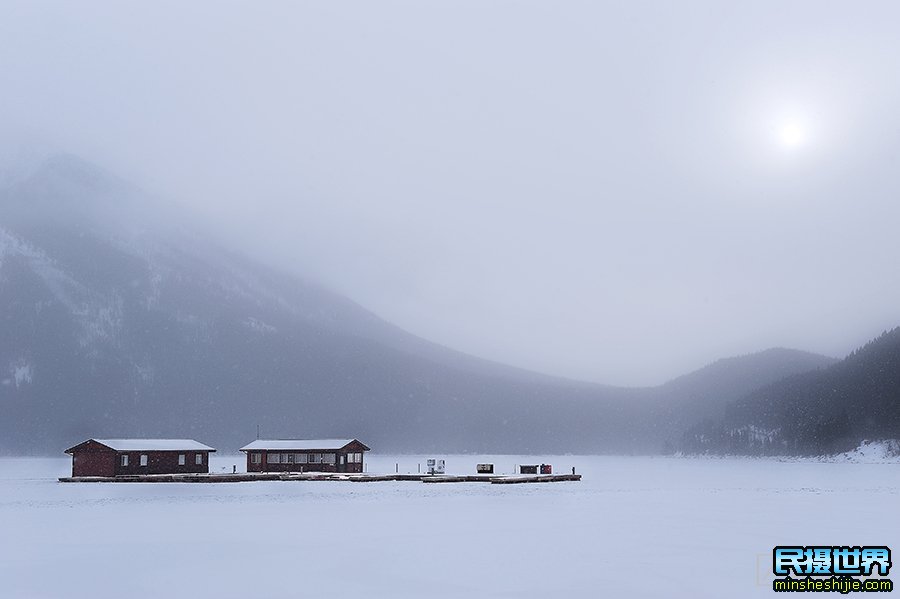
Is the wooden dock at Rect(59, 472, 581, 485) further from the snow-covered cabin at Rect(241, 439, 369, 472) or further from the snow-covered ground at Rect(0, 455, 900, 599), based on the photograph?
the snow-covered ground at Rect(0, 455, 900, 599)

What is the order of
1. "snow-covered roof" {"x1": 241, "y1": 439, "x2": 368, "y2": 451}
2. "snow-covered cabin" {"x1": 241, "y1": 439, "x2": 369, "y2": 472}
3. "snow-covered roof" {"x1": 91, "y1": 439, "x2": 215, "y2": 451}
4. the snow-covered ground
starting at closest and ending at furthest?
the snow-covered ground, "snow-covered roof" {"x1": 91, "y1": 439, "x2": 215, "y2": 451}, "snow-covered cabin" {"x1": 241, "y1": 439, "x2": 369, "y2": 472}, "snow-covered roof" {"x1": 241, "y1": 439, "x2": 368, "y2": 451}

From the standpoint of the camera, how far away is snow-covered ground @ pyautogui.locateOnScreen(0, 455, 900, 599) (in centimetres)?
3619

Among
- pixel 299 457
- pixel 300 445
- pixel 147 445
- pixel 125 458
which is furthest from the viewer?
pixel 300 445

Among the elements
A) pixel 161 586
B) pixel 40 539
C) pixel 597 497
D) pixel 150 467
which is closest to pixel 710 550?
pixel 161 586

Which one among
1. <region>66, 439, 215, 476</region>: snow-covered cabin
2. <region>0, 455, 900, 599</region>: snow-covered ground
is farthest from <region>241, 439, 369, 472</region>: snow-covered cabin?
<region>0, 455, 900, 599</region>: snow-covered ground

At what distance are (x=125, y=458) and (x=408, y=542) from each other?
7591 centimetres

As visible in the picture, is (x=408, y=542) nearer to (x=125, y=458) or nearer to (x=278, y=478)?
(x=278, y=478)

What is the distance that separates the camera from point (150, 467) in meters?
118

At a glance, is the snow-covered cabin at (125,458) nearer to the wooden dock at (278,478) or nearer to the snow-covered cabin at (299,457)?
the wooden dock at (278,478)

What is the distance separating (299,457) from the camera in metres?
124

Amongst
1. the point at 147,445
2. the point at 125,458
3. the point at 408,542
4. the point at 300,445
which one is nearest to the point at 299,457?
the point at 300,445

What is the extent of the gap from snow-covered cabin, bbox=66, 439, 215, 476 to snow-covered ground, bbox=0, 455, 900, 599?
26629mm

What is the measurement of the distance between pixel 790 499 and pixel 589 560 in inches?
2172

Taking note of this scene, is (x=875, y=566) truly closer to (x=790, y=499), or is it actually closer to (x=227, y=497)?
(x=790, y=499)
